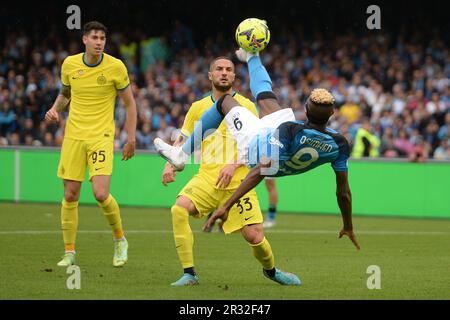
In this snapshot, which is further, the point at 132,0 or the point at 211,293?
the point at 132,0

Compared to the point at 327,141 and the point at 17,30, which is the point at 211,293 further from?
the point at 17,30

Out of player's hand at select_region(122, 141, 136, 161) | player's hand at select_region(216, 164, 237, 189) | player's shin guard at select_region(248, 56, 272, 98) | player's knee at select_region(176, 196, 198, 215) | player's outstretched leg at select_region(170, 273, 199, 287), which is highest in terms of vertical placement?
player's shin guard at select_region(248, 56, 272, 98)

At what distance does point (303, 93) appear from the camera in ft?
79.6

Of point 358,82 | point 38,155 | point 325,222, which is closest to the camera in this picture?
point 325,222

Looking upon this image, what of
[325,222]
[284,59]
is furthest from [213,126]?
[284,59]

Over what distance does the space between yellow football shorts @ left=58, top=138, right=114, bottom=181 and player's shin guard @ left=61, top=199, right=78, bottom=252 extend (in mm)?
302

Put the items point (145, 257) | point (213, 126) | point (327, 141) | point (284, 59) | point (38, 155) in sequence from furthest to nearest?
point (284, 59) < point (38, 155) < point (145, 257) < point (213, 126) < point (327, 141)

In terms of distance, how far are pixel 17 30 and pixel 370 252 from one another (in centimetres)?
1756

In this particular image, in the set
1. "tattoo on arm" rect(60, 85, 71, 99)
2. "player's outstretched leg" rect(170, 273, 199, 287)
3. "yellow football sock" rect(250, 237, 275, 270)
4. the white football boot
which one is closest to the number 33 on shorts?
"yellow football sock" rect(250, 237, 275, 270)

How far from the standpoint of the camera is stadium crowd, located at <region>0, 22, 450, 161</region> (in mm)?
22156

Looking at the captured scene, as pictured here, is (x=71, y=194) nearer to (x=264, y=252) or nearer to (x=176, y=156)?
(x=176, y=156)

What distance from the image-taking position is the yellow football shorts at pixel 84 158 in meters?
10.9

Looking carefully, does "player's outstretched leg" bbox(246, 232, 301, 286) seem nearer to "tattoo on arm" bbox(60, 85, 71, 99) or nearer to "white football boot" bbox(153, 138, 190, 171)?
"white football boot" bbox(153, 138, 190, 171)

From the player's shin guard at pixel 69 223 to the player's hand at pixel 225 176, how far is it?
2.46m
